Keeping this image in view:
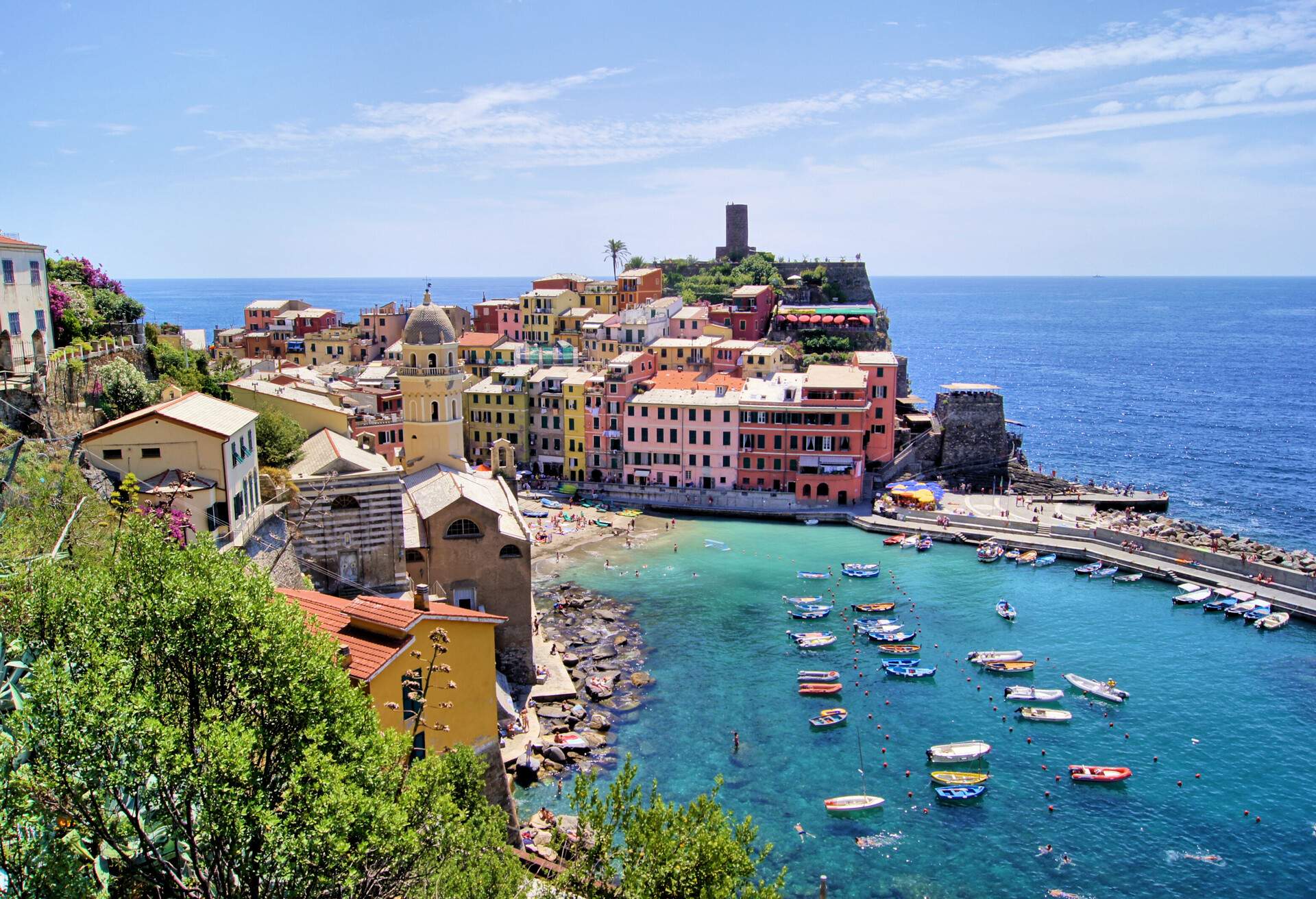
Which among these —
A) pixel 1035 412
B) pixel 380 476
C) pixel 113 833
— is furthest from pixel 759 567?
pixel 1035 412

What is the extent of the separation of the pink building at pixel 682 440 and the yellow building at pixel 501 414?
8.29 metres

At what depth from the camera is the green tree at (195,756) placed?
984 centimetres

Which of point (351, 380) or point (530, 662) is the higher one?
point (351, 380)

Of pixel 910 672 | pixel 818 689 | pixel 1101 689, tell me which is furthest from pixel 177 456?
pixel 1101 689

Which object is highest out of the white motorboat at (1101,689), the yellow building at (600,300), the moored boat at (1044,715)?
the yellow building at (600,300)

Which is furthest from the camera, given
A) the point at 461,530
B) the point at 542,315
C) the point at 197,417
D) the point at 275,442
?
the point at 542,315

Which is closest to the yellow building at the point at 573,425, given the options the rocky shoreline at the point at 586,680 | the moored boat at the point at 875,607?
the rocky shoreline at the point at 586,680

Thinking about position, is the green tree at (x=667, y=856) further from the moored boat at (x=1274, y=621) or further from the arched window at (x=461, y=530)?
the moored boat at (x=1274, y=621)

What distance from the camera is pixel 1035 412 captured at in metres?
108

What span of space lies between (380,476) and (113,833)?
1970 cm

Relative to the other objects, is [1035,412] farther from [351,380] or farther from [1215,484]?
[351,380]

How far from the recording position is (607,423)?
6525 centimetres

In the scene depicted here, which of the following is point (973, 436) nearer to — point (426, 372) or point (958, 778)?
point (958, 778)

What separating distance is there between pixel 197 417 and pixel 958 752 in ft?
83.9
